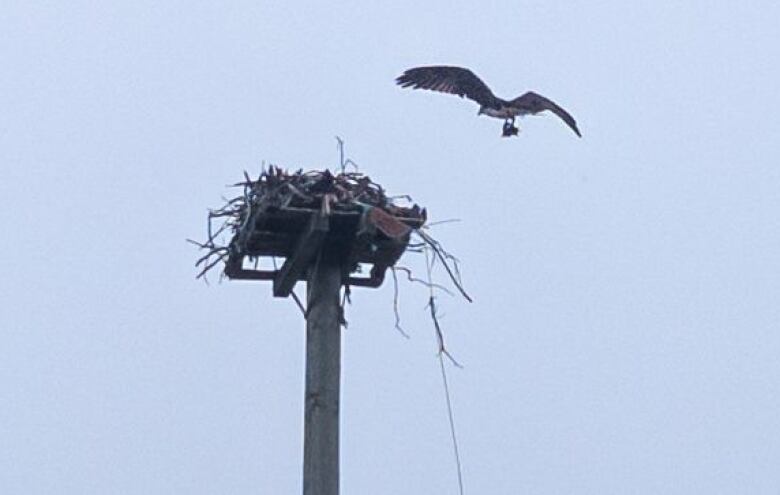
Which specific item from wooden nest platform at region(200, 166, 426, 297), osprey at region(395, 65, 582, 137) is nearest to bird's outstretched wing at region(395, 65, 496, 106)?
osprey at region(395, 65, 582, 137)

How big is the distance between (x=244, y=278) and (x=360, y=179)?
2.48 feet

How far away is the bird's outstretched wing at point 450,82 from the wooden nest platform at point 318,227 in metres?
1.72

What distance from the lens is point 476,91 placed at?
8414mm

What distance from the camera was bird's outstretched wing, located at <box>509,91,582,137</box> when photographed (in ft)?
27.3

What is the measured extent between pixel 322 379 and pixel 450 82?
2.92 meters

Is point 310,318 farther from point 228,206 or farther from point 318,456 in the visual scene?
point 228,206

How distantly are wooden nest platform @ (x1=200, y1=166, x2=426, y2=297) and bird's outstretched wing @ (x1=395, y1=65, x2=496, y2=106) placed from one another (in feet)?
5.63

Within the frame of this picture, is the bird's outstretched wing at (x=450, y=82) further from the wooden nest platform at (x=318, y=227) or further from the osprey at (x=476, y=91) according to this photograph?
the wooden nest platform at (x=318, y=227)

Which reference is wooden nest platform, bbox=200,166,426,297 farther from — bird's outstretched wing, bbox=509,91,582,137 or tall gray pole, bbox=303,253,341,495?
bird's outstretched wing, bbox=509,91,582,137

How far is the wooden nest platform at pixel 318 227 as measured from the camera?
6.18 m

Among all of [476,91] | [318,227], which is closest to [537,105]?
[476,91]

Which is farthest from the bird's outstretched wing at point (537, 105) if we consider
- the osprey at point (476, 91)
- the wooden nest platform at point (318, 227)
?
the wooden nest platform at point (318, 227)

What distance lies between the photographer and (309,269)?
250 inches

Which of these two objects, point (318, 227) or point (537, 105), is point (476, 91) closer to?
point (537, 105)
